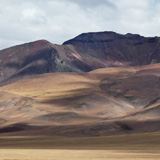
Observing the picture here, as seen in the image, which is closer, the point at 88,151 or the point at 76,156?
the point at 76,156

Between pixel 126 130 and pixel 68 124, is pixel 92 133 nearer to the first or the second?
pixel 126 130

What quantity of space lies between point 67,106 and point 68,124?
27843 millimetres

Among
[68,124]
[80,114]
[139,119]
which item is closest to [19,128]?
[68,124]

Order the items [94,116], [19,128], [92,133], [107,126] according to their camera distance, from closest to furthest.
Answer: [92,133] → [107,126] → [19,128] → [94,116]

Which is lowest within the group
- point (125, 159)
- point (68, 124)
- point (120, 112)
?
point (125, 159)

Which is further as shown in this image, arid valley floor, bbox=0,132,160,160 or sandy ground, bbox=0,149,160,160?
arid valley floor, bbox=0,132,160,160

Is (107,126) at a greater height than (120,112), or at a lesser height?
lesser

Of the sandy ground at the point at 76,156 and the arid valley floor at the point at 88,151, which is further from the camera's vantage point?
the arid valley floor at the point at 88,151

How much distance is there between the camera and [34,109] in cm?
19438

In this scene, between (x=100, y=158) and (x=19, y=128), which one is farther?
(x=19, y=128)

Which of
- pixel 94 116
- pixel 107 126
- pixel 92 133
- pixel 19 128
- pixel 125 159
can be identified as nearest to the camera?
pixel 125 159

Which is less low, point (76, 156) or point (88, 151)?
point (88, 151)

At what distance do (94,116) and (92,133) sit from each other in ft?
154

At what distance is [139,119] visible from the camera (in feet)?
554
